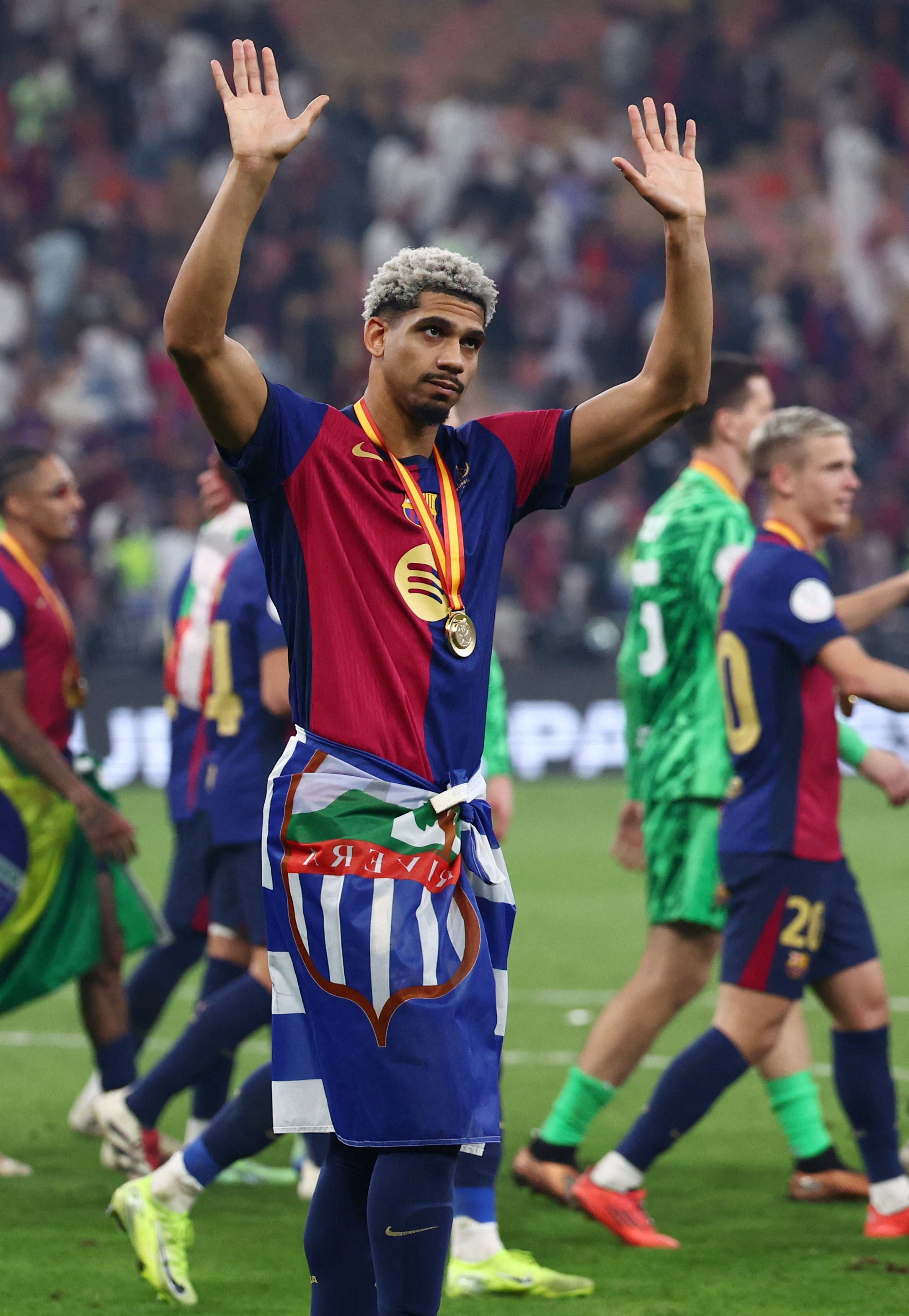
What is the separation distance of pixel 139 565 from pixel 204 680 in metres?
11.1

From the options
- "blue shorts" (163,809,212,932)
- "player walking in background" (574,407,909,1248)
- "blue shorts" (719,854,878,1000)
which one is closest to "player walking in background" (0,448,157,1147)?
"blue shorts" (163,809,212,932)

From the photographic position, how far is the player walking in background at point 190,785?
5.60 meters

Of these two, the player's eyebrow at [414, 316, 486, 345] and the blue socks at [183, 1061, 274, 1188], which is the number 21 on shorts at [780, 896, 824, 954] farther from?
the player's eyebrow at [414, 316, 486, 345]

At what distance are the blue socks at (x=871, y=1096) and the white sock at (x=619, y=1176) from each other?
569mm

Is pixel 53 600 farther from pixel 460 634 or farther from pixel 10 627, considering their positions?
pixel 460 634

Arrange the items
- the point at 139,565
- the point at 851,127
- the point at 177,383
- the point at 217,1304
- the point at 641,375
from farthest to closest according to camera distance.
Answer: the point at 851,127 < the point at 177,383 < the point at 139,565 < the point at 217,1304 < the point at 641,375

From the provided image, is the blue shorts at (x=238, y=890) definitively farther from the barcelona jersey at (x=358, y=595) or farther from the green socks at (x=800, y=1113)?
the barcelona jersey at (x=358, y=595)

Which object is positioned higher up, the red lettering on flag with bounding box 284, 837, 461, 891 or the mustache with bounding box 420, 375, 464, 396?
the mustache with bounding box 420, 375, 464, 396

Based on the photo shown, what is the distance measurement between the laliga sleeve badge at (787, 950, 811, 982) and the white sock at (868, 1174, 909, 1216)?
0.60 metres

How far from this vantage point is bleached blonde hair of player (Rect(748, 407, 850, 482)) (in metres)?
4.88

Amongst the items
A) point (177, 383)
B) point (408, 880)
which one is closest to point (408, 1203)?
point (408, 880)

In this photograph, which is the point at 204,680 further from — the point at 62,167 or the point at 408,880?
the point at 62,167

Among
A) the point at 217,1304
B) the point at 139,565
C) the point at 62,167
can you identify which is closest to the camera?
the point at 217,1304

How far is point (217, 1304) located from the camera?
421cm
